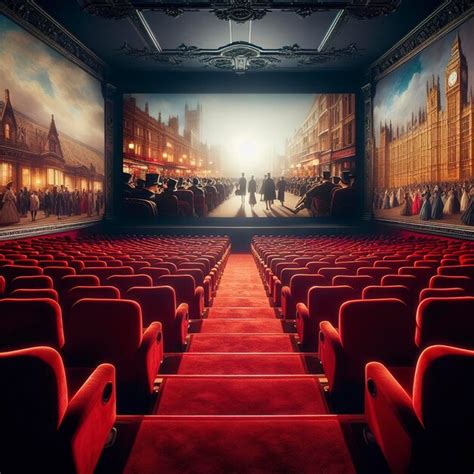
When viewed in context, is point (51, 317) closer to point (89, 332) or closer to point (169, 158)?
point (89, 332)

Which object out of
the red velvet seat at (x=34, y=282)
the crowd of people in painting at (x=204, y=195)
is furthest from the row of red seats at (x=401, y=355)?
the crowd of people in painting at (x=204, y=195)

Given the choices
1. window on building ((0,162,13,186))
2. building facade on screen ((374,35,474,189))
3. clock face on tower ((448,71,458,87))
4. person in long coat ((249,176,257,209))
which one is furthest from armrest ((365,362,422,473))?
person in long coat ((249,176,257,209))

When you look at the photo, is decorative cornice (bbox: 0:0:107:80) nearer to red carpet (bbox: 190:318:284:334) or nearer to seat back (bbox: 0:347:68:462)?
red carpet (bbox: 190:318:284:334)

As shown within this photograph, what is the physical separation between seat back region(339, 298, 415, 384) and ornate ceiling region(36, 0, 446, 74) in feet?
32.5

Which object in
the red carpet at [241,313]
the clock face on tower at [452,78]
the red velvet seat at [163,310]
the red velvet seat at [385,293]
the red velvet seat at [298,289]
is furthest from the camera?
the clock face on tower at [452,78]

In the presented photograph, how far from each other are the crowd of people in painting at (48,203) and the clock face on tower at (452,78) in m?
10.5

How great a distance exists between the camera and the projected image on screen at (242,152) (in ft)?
54.6

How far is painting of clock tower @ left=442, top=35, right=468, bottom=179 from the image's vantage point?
9.56 meters

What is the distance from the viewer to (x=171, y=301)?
337 cm

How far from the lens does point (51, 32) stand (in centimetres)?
1138

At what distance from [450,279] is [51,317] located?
3.18 m

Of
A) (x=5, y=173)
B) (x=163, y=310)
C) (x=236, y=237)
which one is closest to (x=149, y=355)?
(x=163, y=310)

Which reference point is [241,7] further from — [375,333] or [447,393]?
[447,393]

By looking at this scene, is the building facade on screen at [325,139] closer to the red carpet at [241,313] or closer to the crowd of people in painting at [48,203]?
the crowd of people in painting at [48,203]
